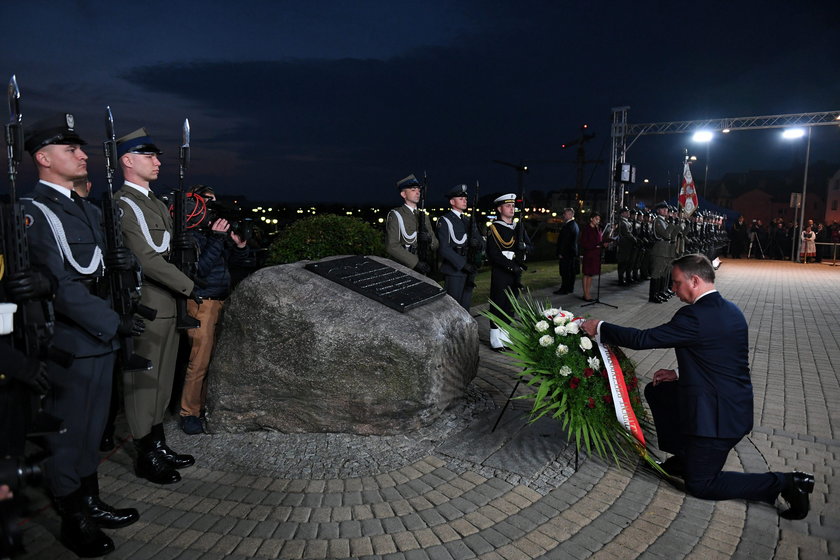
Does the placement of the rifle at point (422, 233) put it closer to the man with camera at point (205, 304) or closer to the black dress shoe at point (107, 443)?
the man with camera at point (205, 304)

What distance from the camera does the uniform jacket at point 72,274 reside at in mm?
2717

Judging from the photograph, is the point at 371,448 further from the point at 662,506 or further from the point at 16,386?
the point at 16,386

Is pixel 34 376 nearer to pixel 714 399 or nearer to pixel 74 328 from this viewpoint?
pixel 74 328

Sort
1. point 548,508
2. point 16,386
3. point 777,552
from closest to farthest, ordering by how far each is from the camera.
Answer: point 16,386 < point 777,552 < point 548,508

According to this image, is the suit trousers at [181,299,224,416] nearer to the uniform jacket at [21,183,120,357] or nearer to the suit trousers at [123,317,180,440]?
the suit trousers at [123,317,180,440]

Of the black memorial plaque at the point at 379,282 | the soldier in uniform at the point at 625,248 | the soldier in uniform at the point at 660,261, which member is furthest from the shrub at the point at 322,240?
the soldier in uniform at the point at 625,248

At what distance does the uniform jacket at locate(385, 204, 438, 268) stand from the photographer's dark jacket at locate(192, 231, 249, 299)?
1.90 m

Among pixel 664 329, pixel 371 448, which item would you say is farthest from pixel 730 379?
pixel 371 448

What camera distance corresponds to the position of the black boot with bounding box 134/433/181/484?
11.5ft

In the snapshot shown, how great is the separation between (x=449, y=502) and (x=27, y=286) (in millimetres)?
2525

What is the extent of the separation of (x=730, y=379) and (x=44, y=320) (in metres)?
3.80

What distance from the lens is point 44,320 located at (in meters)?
2.53

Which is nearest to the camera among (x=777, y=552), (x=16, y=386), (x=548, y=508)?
(x=16, y=386)

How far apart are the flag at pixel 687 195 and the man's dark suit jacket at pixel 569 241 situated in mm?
5275
